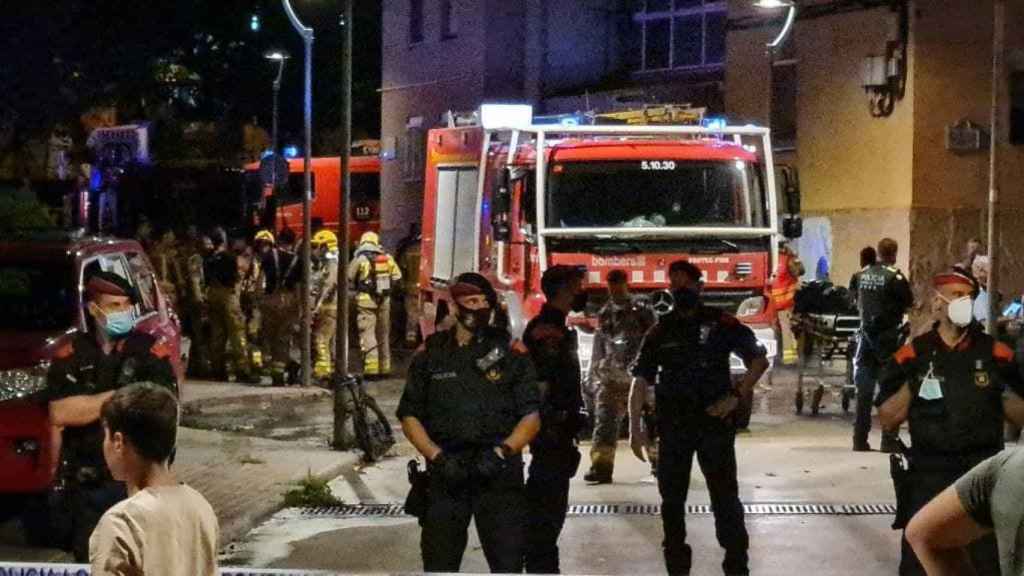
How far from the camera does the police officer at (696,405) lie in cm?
873

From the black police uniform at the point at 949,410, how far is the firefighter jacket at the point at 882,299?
22.4 feet

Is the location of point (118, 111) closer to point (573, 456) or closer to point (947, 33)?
point (947, 33)

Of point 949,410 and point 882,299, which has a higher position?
point 882,299

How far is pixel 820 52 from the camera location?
24.5 metres

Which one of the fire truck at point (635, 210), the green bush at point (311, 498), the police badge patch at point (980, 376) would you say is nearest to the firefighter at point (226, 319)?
the fire truck at point (635, 210)

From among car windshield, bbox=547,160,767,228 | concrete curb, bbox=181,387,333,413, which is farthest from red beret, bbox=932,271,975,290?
concrete curb, bbox=181,387,333,413

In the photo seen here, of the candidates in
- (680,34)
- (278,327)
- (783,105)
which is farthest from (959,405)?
(680,34)

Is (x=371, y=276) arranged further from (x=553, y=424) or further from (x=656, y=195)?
(x=553, y=424)

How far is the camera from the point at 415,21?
3550cm

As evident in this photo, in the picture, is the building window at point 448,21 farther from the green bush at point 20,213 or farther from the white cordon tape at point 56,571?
the white cordon tape at point 56,571

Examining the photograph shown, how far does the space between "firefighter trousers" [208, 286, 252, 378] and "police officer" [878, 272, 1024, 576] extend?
1357 centimetres

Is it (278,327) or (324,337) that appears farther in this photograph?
(324,337)

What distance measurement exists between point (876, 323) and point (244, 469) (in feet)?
17.1

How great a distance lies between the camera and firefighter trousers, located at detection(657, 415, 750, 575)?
28.6 feet
